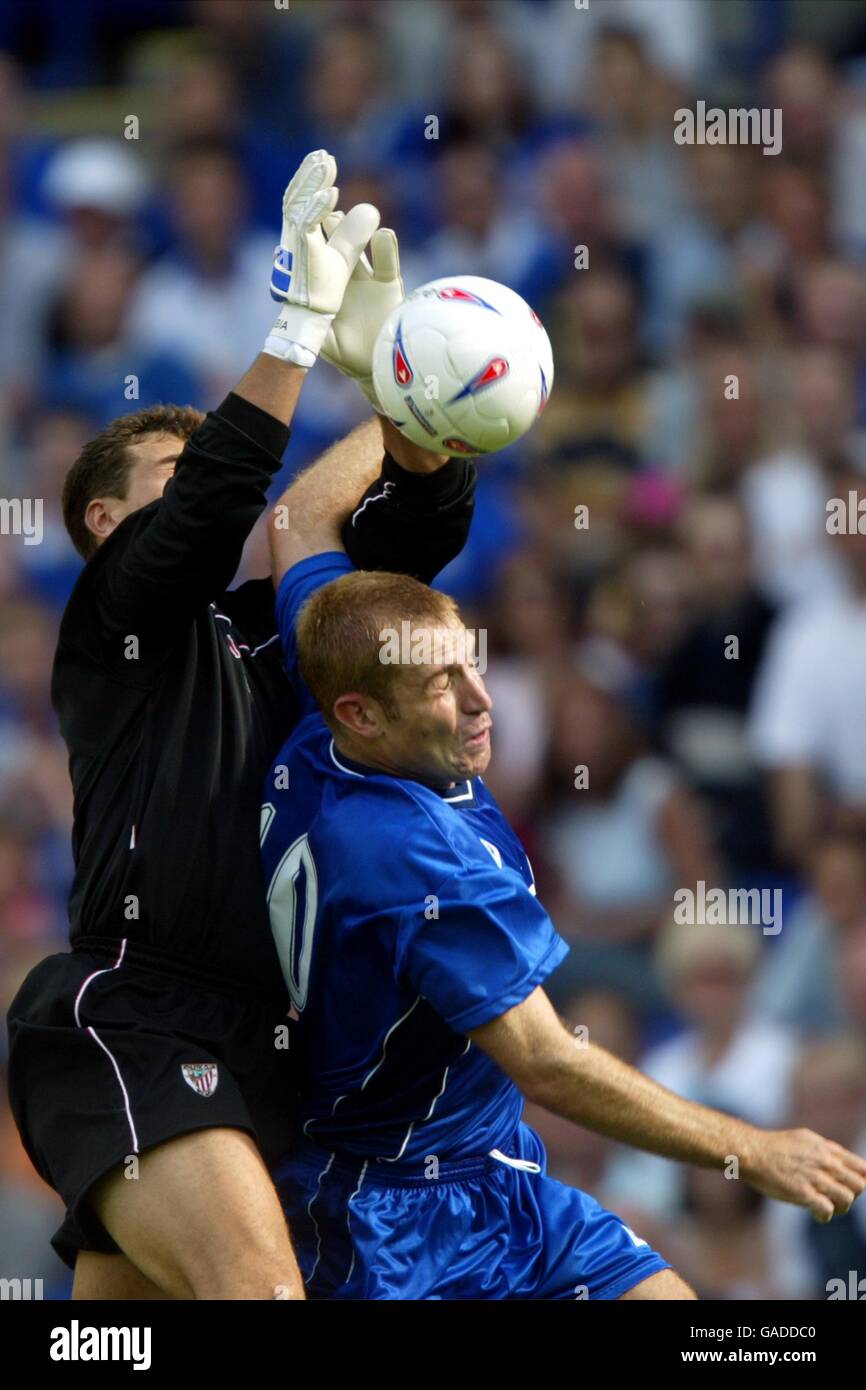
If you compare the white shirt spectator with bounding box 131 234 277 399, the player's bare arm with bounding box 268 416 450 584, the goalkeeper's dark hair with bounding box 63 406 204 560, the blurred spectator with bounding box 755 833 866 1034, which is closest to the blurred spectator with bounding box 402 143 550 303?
the white shirt spectator with bounding box 131 234 277 399

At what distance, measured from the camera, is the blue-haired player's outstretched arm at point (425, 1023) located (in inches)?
149

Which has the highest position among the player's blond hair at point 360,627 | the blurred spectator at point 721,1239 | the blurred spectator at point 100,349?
the blurred spectator at point 100,349

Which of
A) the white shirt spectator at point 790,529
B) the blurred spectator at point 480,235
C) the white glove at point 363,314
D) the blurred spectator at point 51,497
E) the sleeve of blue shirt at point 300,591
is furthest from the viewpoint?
the blurred spectator at point 480,235

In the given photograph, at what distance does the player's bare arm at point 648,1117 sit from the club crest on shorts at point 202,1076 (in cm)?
53

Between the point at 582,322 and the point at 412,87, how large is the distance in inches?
65.6

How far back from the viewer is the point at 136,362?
8.69m

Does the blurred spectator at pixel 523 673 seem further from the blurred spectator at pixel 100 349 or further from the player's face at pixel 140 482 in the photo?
the player's face at pixel 140 482

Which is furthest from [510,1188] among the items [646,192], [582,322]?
[646,192]

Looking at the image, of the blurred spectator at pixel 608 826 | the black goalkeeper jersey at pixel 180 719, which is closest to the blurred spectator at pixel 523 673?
the blurred spectator at pixel 608 826

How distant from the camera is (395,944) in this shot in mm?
3844

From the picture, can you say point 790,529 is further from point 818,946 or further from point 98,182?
point 98,182

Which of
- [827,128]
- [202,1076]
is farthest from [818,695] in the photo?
[202,1076]

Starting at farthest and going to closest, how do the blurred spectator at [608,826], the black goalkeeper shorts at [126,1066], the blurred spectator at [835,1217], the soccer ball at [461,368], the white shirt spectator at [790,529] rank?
the white shirt spectator at [790,529] < the blurred spectator at [608,826] < the blurred spectator at [835,1217] < the soccer ball at [461,368] < the black goalkeeper shorts at [126,1066]

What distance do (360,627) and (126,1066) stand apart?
96cm
